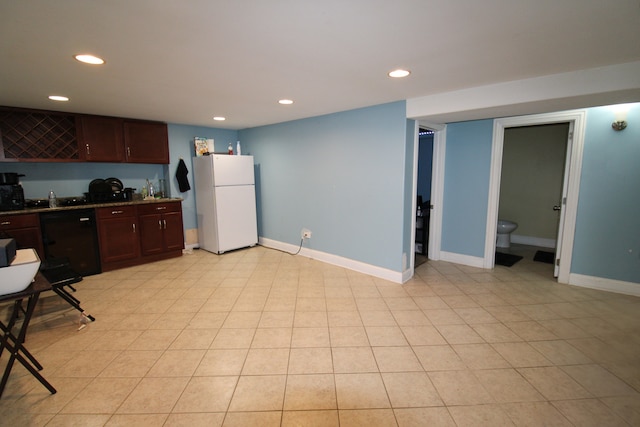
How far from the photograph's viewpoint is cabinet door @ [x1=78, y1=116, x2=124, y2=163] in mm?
3883

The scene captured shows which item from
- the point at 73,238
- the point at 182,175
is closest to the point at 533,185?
the point at 182,175

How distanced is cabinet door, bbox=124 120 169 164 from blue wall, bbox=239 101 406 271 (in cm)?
150

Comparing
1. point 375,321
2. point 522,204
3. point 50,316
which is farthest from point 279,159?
point 522,204

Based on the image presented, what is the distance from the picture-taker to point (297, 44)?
177cm

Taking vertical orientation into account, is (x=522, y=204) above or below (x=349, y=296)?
above

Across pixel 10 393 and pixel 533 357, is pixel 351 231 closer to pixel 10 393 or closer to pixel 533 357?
pixel 533 357

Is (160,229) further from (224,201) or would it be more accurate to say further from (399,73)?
(399,73)

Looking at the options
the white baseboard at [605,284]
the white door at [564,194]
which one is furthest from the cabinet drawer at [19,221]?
the white baseboard at [605,284]

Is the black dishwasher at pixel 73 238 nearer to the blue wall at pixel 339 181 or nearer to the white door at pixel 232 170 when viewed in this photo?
the white door at pixel 232 170

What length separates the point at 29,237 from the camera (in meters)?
3.38

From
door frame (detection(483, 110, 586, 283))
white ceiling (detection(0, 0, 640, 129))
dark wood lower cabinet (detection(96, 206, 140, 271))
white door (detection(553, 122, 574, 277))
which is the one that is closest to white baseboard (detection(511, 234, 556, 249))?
white door (detection(553, 122, 574, 277))

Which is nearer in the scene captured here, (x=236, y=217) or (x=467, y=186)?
(x=467, y=186)

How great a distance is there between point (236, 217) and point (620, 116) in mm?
5221

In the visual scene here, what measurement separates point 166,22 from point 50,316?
3.10 m
